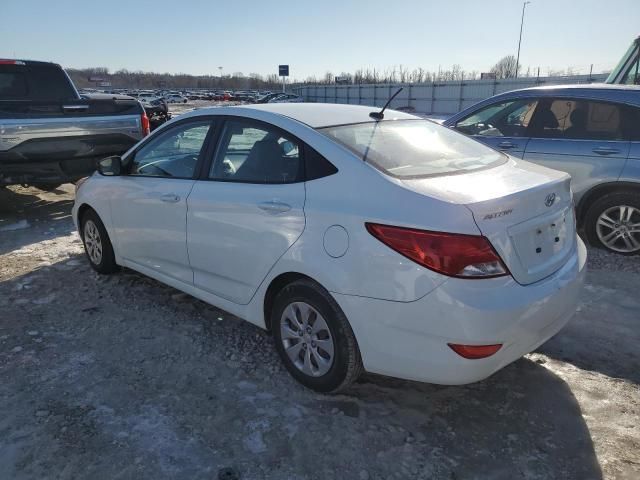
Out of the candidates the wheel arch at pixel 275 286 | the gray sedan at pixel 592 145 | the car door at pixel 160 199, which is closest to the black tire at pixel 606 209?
the gray sedan at pixel 592 145

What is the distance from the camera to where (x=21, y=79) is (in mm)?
7633

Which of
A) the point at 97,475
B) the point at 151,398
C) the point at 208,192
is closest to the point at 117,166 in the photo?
the point at 208,192

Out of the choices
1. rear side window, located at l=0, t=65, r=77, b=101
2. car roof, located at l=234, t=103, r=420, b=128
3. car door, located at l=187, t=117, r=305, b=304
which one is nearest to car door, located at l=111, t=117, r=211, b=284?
car door, located at l=187, t=117, r=305, b=304

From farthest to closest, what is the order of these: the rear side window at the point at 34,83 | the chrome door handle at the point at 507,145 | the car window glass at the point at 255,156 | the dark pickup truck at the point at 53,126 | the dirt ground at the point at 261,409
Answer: the rear side window at the point at 34,83 → the dark pickup truck at the point at 53,126 → the chrome door handle at the point at 507,145 → the car window glass at the point at 255,156 → the dirt ground at the point at 261,409

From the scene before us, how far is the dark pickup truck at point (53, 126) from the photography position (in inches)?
255

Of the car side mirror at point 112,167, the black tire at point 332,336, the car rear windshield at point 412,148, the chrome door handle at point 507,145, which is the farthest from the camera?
the chrome door handle at point 507,145

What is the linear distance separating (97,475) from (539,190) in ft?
8.46

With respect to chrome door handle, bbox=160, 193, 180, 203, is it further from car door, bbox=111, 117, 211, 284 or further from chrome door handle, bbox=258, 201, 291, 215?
chrome door handle, bbox=258, 201, 291, 215

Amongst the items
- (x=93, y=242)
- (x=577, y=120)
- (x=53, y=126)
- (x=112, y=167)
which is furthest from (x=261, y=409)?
(x=53, y=126)

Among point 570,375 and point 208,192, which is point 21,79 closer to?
point 208,192

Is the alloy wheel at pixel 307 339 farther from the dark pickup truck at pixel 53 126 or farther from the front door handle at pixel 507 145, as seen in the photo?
the dark pickup truck at pixel 53 126

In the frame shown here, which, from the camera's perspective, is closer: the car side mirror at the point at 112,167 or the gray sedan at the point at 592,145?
the car side mirror at the point at 112,167

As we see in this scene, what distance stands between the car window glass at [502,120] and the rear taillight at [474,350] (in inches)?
165

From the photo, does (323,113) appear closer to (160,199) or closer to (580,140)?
(160,199)
